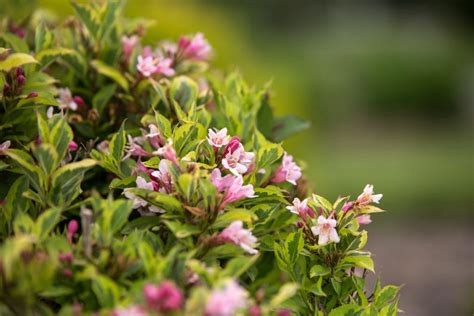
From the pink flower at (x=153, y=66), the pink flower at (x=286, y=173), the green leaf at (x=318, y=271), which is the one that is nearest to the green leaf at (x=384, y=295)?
the green leaf at (x=318, y=271)

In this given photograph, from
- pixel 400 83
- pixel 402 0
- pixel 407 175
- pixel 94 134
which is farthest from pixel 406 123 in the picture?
pixel 94 134

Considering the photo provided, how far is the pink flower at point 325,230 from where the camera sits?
1516mm

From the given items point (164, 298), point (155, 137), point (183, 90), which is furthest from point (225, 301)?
point (183, 90)

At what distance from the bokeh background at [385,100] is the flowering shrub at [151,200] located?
40cm

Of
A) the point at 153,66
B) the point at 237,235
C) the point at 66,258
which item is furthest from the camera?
the point at 153,66

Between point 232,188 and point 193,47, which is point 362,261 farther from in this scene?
point 193,47

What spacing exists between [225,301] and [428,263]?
7.10 meters

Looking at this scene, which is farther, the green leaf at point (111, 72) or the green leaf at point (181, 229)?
the green leaf at point (111, 72)

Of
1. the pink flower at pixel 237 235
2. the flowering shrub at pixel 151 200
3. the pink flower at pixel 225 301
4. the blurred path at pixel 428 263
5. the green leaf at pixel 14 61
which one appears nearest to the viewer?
the pink flower at pixel 225 301

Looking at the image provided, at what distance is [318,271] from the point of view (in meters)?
1.56

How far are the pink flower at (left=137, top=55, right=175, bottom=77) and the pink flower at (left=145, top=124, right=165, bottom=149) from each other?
232 millimetres

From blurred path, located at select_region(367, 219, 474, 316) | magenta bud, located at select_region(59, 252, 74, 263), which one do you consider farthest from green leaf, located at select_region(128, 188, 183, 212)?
blurred path, located at select_region(367, 219, 474, 316)

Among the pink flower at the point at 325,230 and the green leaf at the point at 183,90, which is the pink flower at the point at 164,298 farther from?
the green leaf at the point at 183,90

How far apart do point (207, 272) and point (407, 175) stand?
28.3 feet
